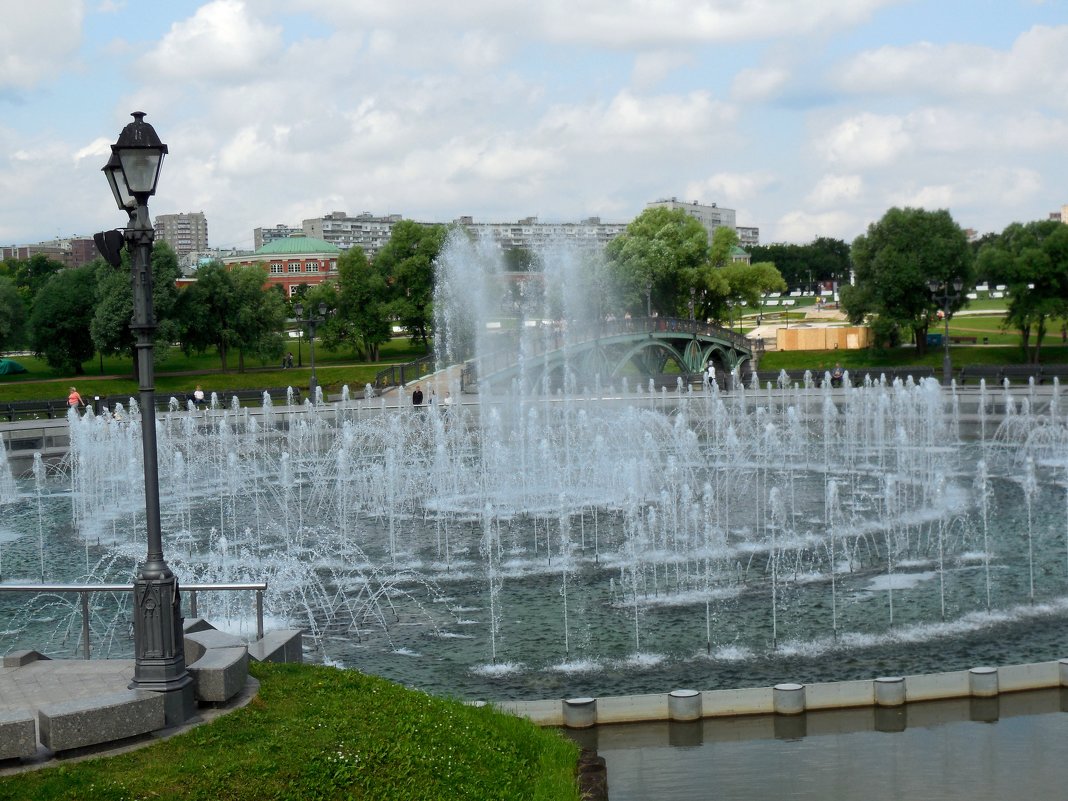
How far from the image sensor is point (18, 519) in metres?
26.6

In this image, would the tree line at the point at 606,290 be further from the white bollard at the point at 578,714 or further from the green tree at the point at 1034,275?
the white bollard at the point at 578,714

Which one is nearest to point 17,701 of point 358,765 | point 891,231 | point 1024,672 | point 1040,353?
point 358,765

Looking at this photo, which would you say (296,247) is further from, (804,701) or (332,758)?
(332,758)

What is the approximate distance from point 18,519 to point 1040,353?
2064 inches

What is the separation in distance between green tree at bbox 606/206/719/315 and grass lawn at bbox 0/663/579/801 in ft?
205

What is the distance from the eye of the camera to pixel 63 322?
65000 mm

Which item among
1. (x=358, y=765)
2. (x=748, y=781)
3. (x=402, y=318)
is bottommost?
(x=748, y=781)

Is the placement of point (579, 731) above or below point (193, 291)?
below

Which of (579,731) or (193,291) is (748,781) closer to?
(579,731)

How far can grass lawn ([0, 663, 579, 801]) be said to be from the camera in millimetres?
7734

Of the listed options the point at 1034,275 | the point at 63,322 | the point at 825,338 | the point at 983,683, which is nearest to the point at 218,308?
the point at 63,322

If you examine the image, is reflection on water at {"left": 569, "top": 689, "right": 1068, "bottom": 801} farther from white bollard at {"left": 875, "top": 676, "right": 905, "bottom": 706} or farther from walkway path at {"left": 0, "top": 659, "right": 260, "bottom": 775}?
walkway path at {"left": 0, "top": 659, "right": 260, "bottom": 775}

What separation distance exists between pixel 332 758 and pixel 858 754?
490 cm

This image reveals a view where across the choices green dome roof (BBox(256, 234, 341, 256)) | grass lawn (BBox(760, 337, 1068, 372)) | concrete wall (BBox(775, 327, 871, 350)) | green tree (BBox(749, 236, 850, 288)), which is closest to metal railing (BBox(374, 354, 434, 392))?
grass lawn (BBox(760, 337, 1068, 372))
